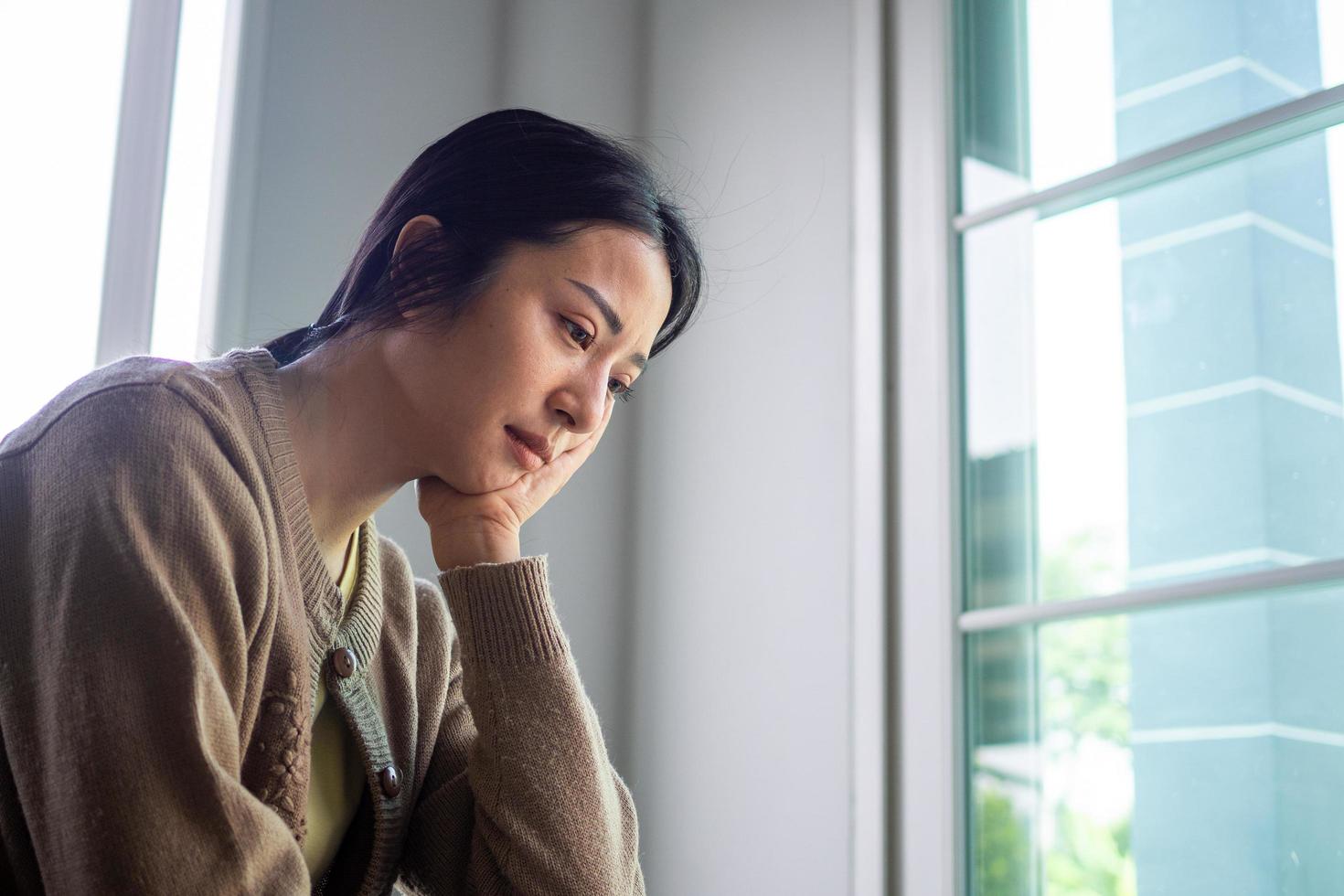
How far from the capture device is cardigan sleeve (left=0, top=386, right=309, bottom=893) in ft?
2.51

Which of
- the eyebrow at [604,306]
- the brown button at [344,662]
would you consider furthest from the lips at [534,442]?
the brown button at [344,662]

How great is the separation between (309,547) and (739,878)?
0.89 m

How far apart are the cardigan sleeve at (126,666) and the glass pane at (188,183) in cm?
84

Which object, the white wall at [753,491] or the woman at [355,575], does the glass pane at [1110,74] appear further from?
the woman at [355,575]

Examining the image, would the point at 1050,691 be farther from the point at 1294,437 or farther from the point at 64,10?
the point at 64,10

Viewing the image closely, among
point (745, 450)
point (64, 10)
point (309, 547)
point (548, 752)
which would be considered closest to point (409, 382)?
point (309, 547)

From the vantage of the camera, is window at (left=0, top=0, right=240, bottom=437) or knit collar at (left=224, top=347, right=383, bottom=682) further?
window at (left=0, top=0, right=240, bottom=437)

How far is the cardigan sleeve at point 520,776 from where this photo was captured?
1.06m

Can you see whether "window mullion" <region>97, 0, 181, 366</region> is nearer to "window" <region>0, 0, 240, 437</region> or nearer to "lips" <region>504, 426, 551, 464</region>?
"window" <region>0, 0, 240, 437</region>

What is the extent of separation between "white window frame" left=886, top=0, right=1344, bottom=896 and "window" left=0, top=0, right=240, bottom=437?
2.94 feet

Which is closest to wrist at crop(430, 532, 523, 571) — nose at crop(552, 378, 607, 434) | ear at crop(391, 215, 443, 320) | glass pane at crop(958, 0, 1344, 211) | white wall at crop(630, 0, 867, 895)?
nose at crop(552, 378, 607, 434)

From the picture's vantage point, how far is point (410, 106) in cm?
196

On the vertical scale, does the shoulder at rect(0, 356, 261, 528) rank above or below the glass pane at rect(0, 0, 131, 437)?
below

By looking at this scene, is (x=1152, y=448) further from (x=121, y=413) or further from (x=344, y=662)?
(x=121, y=413)
